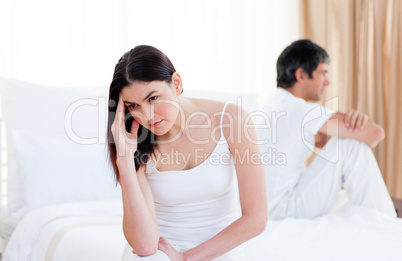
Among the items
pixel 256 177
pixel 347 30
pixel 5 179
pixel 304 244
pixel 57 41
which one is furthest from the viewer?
pixel 347 30

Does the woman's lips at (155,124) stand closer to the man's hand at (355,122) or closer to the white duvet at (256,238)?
the white duvet at (256,238)

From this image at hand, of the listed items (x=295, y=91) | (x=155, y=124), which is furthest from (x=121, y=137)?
(x=295, y=91)

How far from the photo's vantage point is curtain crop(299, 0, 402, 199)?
11.4 feet

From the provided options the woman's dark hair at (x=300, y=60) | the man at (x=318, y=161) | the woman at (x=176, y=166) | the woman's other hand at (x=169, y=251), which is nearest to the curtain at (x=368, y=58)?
the woman's dark hair at (x=300, y=60)

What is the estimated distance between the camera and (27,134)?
2312 mm

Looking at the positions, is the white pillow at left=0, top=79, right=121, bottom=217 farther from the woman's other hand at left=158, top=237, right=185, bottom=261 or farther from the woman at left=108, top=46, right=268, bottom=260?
the woman's other hand at left=158, top=237, right=185, bottom=261

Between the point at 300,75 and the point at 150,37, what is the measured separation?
959 millimetres

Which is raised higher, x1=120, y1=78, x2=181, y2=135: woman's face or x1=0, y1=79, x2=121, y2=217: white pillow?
x1=120, y1=78, x2=181, y2=135: woman's face

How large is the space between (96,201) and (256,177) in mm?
1054

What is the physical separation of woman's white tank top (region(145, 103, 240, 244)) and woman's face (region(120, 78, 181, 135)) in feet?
0.50

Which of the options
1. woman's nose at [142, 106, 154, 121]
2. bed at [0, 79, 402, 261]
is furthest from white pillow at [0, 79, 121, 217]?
woman's nose at [142, 106, 154, 121]

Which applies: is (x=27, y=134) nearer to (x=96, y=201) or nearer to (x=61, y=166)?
(x=61, y=166)

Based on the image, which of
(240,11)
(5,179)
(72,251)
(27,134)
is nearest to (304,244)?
(72,251)

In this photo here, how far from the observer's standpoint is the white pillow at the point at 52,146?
89.0 inches
